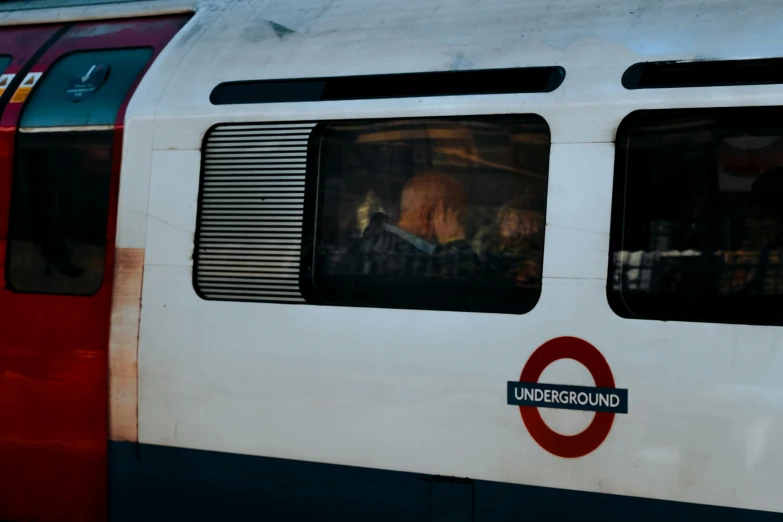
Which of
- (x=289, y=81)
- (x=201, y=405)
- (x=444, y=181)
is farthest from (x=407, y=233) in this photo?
(x=201, y=405)

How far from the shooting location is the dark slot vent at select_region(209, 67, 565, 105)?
355 cm

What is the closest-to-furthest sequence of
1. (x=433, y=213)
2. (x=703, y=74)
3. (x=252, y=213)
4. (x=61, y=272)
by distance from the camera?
(x=703, y=74) → (x=433, y=213) → (x=252, y=213) → (x=61, y=272)

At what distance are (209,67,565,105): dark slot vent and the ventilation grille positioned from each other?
0.15m

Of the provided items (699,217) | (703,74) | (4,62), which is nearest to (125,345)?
(4,62)

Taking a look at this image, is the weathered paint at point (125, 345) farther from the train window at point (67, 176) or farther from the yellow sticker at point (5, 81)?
the yellow sticker at point (5, 81)

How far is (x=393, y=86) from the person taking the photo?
3.76m

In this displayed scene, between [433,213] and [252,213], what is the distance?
0.82 meters

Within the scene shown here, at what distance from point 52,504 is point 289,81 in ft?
7.51

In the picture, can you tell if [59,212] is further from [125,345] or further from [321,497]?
[321,497]

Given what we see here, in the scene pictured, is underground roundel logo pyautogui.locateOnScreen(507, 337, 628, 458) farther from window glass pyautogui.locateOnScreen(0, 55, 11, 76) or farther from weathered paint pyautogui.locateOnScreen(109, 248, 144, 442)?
window glass pyautogui.locateOnScreen(0, 55, 11, 76)

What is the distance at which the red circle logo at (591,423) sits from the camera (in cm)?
331

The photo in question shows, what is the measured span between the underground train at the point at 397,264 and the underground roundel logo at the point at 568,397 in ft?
0.04

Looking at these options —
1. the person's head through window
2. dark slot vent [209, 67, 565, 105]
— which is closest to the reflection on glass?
dark slot vent [209, 67, 565, 105]

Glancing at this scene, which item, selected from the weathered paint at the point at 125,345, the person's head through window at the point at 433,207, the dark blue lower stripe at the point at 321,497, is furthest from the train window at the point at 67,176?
the person's head through window at the point at 433,207
